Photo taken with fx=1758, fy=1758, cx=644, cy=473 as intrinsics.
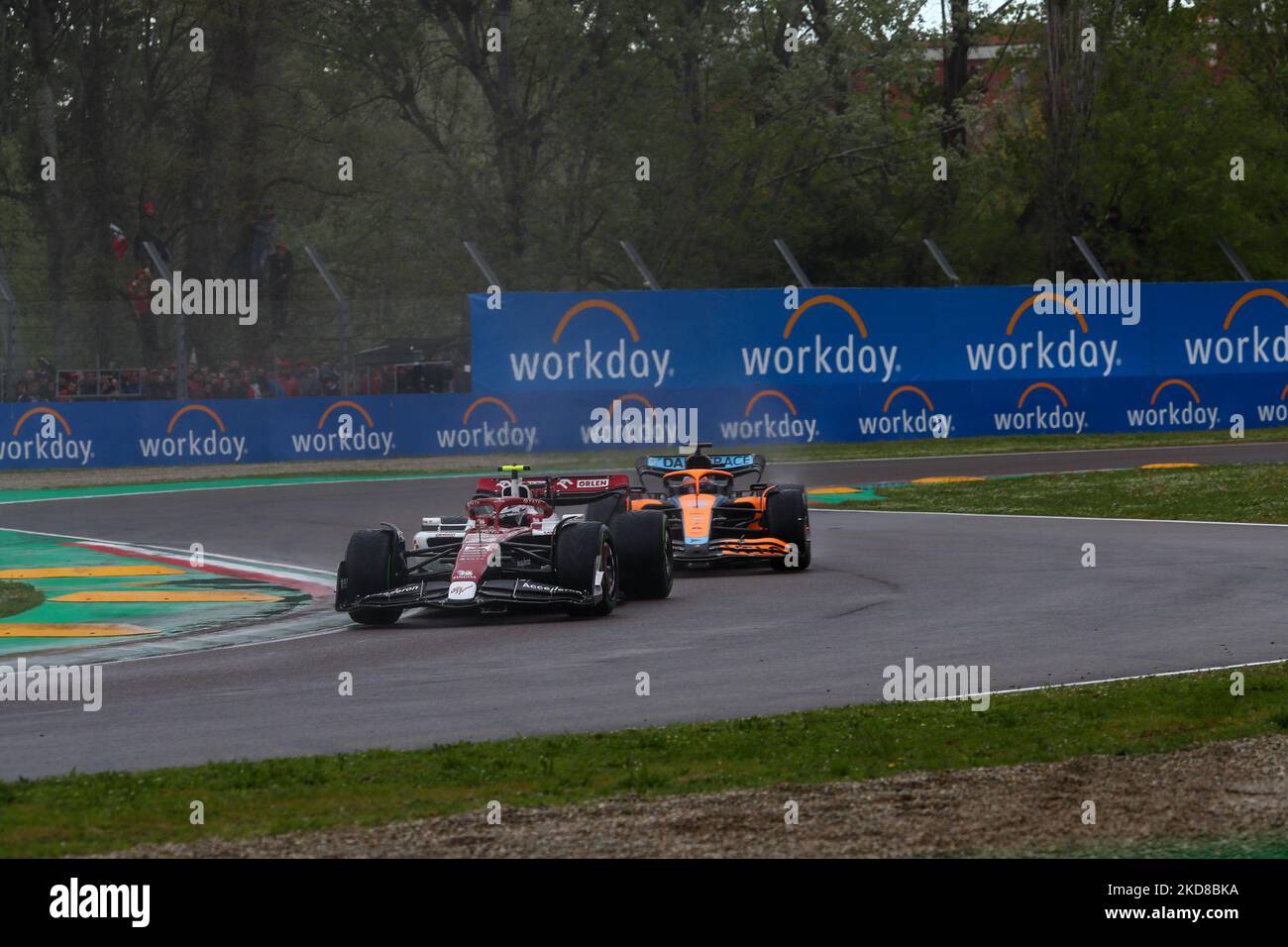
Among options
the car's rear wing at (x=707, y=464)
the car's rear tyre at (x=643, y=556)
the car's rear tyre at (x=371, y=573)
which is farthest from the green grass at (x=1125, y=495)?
the car's rear tyre at (x=371, y=573)

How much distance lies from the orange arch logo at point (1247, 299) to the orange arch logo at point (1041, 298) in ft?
10.1

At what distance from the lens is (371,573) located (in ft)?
44.3

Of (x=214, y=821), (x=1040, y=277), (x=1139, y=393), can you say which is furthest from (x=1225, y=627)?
(x=1040, y=277)

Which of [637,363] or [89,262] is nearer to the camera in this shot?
[637,363]

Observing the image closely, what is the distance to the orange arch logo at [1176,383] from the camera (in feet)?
112

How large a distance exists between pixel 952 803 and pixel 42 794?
12.9 ft

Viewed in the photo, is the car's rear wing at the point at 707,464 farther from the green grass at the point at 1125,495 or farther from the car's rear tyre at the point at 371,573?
the green grass at the point at 1125,495

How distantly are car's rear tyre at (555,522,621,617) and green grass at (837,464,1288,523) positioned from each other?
9.48m

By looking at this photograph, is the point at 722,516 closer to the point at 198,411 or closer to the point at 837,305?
the point at 198,411

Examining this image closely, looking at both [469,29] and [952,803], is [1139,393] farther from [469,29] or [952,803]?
[952,803]

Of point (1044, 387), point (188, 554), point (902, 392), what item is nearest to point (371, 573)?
point (188, 554)

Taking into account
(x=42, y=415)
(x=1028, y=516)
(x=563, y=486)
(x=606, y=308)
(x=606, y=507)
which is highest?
(x=606, y=308)

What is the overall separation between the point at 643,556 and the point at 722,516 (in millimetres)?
2486

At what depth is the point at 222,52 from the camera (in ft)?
143
